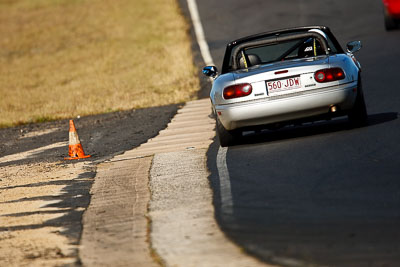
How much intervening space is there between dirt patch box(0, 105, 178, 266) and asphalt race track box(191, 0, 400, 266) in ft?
4.10

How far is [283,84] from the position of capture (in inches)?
366

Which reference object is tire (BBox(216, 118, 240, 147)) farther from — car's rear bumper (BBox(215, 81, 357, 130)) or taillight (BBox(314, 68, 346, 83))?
taillight (BBox(314, 68, 346, 83))

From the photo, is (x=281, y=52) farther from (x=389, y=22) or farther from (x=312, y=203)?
(x=389, y=22)

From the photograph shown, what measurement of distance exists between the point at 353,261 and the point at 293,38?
5363mm

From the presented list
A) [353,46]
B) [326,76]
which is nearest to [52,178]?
[326,76]

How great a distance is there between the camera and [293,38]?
1015 centimetres

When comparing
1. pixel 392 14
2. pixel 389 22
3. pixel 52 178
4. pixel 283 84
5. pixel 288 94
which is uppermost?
pixel 283 84

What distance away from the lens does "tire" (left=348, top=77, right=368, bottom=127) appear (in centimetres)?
955

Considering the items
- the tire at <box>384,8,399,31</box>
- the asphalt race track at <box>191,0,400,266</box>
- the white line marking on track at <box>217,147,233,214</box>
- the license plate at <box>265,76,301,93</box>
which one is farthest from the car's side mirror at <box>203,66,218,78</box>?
the tire at <box>384,8,399,31</box>

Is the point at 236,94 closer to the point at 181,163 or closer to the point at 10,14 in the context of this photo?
the point at 181,163

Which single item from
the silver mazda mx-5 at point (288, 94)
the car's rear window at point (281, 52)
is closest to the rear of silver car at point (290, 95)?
the silver mazda mx-5 at point (288, 94)

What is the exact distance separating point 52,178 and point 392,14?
13.9m

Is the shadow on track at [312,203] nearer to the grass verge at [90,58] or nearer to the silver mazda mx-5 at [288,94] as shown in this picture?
the silver mazda mx-5 at [288,94]

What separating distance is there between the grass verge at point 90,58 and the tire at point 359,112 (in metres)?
7.61
